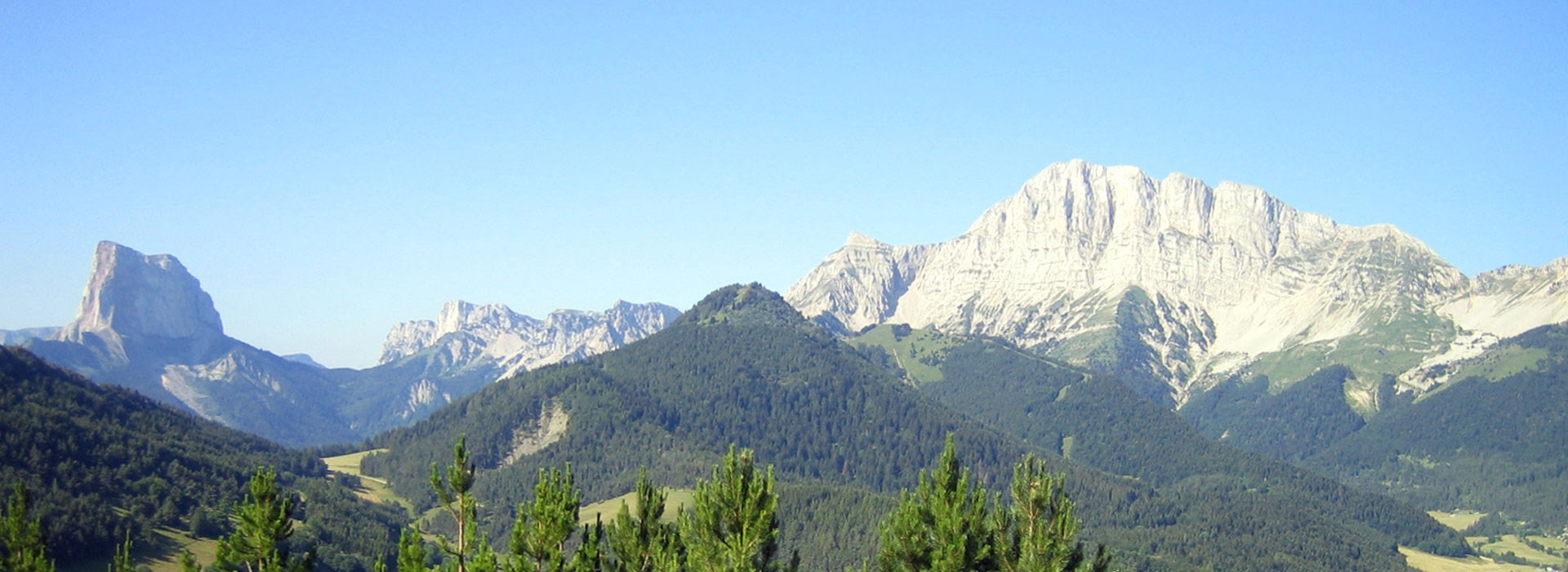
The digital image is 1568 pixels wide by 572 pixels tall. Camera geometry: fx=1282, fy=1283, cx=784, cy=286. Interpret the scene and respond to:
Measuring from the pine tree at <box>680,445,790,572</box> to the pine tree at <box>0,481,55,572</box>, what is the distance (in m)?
33.9

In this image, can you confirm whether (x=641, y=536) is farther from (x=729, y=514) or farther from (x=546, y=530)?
(x=546, y=530)

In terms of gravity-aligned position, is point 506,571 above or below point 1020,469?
below

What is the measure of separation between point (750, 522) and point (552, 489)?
10695mm

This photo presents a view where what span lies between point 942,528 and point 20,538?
48538 mm

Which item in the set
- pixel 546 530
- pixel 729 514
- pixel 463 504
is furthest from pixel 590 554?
pixel 463 504

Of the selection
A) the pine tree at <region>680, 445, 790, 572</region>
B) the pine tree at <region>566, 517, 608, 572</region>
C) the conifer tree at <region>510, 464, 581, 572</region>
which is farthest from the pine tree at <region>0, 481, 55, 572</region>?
the pine tree at <region>680, 445, 790, 572</region>

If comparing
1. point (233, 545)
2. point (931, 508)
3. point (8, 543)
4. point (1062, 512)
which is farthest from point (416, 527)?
point (1062, 512)

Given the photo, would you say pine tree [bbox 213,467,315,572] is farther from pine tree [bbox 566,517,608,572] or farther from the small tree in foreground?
the small tree in foreground

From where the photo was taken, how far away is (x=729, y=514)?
6675cm

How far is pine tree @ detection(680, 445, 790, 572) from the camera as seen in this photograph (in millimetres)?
66250

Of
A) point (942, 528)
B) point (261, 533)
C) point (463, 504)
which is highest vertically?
point (463, 504)

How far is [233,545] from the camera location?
64.7m

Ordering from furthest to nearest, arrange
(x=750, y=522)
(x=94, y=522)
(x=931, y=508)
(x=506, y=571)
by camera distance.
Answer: (x=94, y=522) → (x=931, y=508) → (x=750, y=522) → (x=506, y=571)

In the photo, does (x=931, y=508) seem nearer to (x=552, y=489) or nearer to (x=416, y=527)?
(x=552, y=489)
